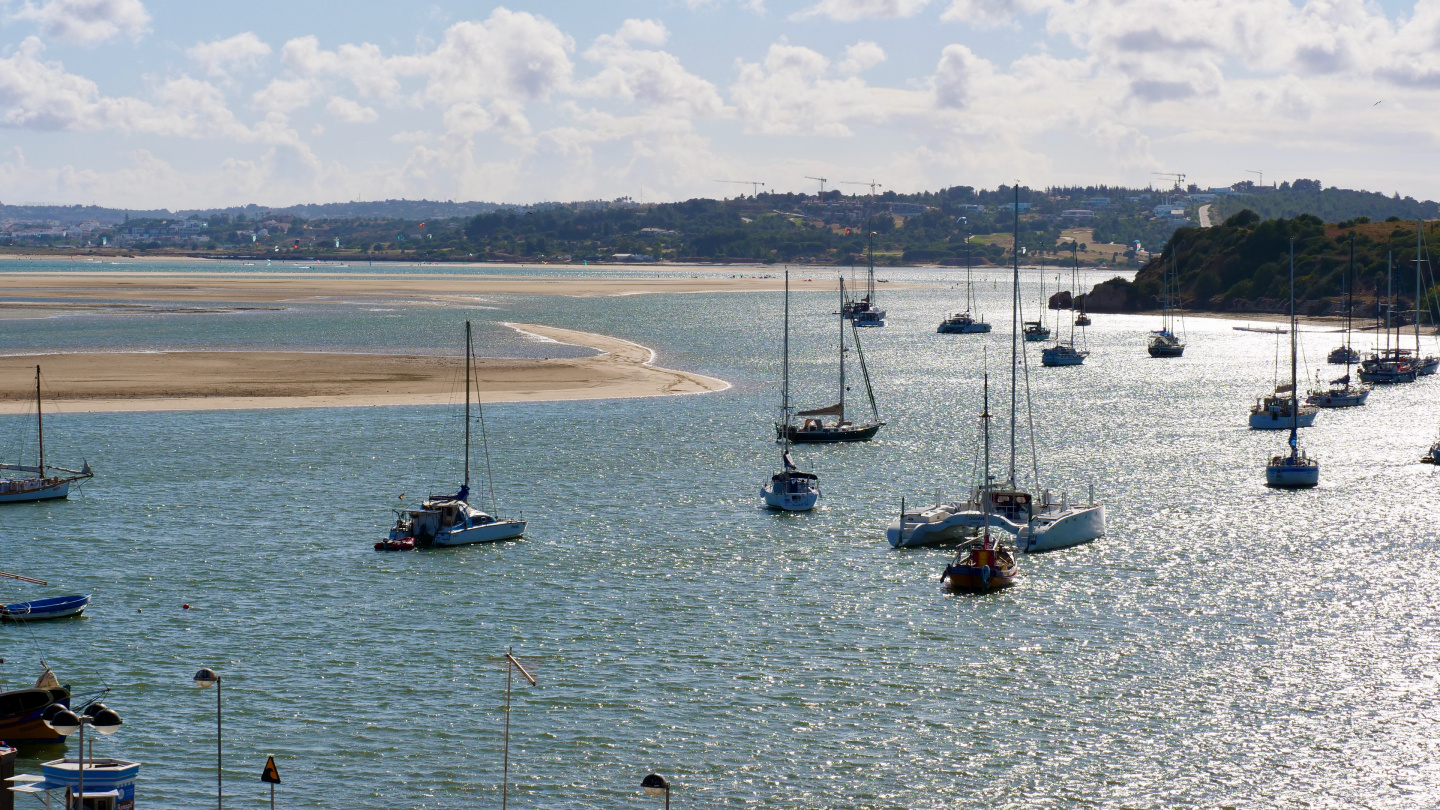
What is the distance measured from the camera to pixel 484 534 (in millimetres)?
62688

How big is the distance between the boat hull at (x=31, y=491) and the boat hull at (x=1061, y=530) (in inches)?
1772

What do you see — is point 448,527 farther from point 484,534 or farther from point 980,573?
point 980,573

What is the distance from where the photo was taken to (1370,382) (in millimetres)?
130000

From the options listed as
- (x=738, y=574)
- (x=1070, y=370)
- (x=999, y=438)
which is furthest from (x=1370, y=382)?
(x=738, y=574)

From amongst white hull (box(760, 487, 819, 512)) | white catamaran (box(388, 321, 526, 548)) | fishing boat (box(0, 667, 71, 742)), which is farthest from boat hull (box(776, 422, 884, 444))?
fishing boat (box(0, 667, 71, 742))

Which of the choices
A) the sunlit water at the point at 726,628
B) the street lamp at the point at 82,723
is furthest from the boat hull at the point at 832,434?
the street lamp at the point at 82,723

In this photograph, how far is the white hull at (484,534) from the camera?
203 feet

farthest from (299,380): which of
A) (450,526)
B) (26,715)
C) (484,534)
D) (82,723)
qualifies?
(82,723)

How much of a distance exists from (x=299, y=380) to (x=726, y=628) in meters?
77.7

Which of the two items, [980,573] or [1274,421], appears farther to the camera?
[1274,421]

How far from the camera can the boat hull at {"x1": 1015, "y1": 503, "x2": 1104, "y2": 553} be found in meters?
62.1

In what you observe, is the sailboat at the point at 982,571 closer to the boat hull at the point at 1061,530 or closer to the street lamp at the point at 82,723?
the boat hull at the point at 1061,530

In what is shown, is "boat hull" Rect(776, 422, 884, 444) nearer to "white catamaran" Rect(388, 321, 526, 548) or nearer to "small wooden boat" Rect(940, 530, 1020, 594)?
"white catamaran" Rect(388, 321, 526, 548)

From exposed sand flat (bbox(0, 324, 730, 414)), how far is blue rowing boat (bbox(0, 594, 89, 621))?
54936 mm
